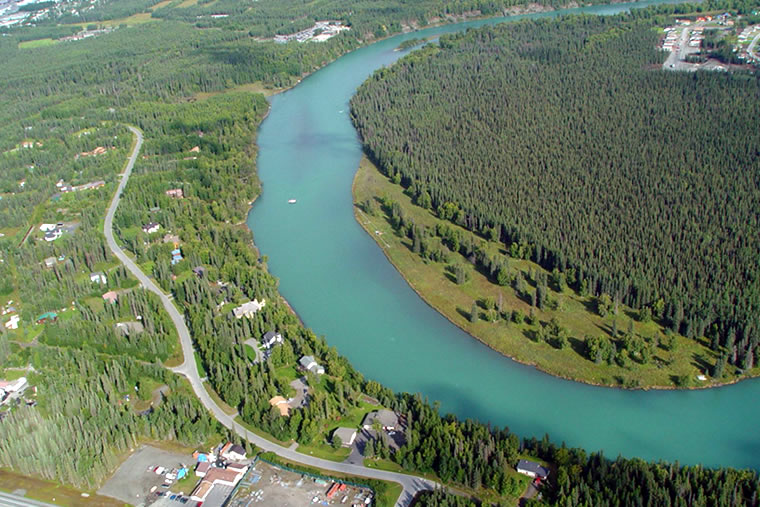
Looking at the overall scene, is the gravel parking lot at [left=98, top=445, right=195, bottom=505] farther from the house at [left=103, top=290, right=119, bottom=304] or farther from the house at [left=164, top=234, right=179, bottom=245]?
the house at [left=164, top=234, right=179, bottom=245]

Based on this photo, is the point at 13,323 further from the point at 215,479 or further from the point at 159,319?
the point at 215,479

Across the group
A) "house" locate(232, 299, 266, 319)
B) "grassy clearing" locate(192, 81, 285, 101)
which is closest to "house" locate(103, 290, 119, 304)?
"house" locate(232, 299, 266, 319)

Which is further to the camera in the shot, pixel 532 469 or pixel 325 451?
pixel 325 451

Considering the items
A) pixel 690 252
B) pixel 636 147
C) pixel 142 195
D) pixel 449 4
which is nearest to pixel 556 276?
pixel 690 252

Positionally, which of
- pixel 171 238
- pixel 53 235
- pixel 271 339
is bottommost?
pixel 271 339

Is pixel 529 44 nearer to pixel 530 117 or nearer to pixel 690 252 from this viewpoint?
pixel 530 117

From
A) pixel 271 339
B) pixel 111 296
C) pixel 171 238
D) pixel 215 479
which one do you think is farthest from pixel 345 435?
pixel 171 238
